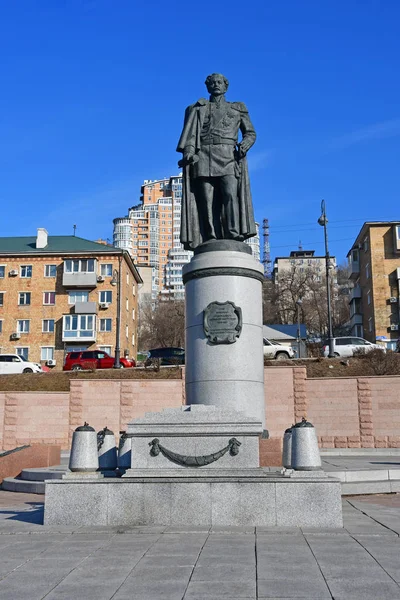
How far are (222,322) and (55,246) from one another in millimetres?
54192

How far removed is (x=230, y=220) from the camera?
542 inches

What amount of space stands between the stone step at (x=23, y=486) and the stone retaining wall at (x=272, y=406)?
1145 cm

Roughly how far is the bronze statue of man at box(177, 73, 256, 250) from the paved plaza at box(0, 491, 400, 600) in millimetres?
7251

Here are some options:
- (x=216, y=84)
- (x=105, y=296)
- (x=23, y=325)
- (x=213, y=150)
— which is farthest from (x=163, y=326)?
(x=213, y=150)

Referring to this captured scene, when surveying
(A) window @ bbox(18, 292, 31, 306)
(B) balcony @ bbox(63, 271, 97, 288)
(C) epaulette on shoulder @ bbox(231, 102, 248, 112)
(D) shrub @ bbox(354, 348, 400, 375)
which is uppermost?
(B) balcony @ bbox(63, 271, 97, 288)

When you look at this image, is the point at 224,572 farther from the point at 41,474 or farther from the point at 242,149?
the point at 242,149

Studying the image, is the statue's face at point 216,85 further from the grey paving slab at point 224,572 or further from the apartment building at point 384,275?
the apartment building at point 384,275

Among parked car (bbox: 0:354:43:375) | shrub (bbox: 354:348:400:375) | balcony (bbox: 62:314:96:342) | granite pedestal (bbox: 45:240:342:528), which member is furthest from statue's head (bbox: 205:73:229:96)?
balcony (bbox: 62:314:96:342)

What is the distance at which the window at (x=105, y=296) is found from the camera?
6231 cm

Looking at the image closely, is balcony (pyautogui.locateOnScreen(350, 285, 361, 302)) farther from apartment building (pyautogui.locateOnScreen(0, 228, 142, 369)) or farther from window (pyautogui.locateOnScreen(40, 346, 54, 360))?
window (pyautogui.locateOnScreen(40, 346, 54, 360))

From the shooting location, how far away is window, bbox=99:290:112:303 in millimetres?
62312

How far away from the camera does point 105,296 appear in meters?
62.6

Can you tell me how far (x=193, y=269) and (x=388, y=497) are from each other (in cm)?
583

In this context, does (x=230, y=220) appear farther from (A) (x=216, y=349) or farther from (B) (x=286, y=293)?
(B) (x=286, y=293)
